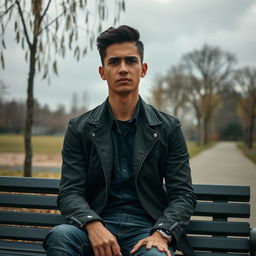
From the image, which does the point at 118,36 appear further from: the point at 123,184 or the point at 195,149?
the point at 195,149

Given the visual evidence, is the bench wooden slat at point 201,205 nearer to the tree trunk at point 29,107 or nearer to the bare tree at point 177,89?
the tree trunk at point 29,107

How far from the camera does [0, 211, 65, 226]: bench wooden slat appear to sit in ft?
9.76

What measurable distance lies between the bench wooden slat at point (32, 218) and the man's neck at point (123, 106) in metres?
0.90

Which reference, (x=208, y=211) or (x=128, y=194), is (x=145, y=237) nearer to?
(x=128, y=194)

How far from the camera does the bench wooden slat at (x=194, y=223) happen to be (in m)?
2.73

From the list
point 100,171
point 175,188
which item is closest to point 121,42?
point 100,171

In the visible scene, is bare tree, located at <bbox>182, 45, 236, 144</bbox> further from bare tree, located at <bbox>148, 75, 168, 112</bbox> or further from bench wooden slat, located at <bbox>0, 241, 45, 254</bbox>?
bench wooden slat, located at <bbox>0, 241, 45, 254</bbox>

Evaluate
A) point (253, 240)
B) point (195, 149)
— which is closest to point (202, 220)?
point (253, 240)

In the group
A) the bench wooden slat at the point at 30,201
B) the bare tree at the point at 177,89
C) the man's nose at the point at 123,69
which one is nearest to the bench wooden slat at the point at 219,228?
the bench wooden slat at the point at 30,201

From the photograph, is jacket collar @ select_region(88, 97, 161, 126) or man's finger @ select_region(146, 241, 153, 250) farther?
jacket collar @ select_region(88, 97, 161, 126)

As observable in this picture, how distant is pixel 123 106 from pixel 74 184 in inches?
25.8

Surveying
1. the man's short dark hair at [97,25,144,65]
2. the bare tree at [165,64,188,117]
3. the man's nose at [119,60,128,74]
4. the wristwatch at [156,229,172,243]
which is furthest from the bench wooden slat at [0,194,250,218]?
the bare tree at [165,64,188,117]

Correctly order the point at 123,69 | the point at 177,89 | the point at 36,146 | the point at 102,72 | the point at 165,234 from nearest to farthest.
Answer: the point at 165,234, the point at 123,69, the point at 102,72, the point at 36,146, the point at 177,89

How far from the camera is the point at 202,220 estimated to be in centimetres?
288
